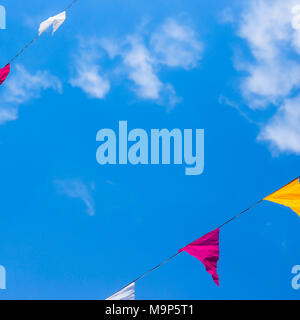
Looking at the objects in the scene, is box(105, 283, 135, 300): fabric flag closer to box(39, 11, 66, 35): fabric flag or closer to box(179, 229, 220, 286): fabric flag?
box(179, 229, 220, 286): fabric flag

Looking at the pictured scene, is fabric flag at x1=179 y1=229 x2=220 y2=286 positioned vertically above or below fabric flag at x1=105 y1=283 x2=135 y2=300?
above

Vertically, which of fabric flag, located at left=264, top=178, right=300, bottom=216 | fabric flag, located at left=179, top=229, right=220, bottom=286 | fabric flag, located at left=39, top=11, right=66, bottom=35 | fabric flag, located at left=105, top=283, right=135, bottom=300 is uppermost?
fabric flag, located at left=39, top=11, right=66, bottom=35

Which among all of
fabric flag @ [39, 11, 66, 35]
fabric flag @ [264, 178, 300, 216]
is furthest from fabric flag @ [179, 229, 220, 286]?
fabric flag @ [39, 11, 66, 35]

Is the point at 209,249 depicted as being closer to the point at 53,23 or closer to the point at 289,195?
the point at 289,195

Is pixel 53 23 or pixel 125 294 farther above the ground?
pixel 53 23

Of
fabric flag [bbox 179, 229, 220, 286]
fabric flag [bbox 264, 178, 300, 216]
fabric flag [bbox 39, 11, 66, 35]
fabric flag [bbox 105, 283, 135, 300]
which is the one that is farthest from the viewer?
fabric flag [bbox 39, 11, 66, 35]

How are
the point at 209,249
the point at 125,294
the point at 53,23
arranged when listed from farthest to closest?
the point at 53,23
the point at 209,249
the point at 125,294

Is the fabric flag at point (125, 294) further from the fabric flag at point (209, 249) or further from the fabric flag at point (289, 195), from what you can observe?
the fabric flag at point (289, 195)

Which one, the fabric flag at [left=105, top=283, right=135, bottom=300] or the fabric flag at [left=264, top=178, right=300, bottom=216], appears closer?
the fabric flag at [left=264, top=178, right=300, bottom=216]

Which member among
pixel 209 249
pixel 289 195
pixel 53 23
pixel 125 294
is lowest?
Answer: pixel 125 294

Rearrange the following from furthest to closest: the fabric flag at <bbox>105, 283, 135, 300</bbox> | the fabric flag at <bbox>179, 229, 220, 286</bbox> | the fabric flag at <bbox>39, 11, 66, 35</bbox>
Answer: the fabric flag at <bbox>39, 11, 66, 35</bbox> → the fabric flag at <bbox>179, 229, 220, 286</bbox> → the fabric flag at <bbox>105, 283, 135, 300</bbox>

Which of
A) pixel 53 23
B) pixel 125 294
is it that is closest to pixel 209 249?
pixel 125 294

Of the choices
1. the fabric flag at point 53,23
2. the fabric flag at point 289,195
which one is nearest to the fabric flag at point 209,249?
the fabric flag at point 289,195
